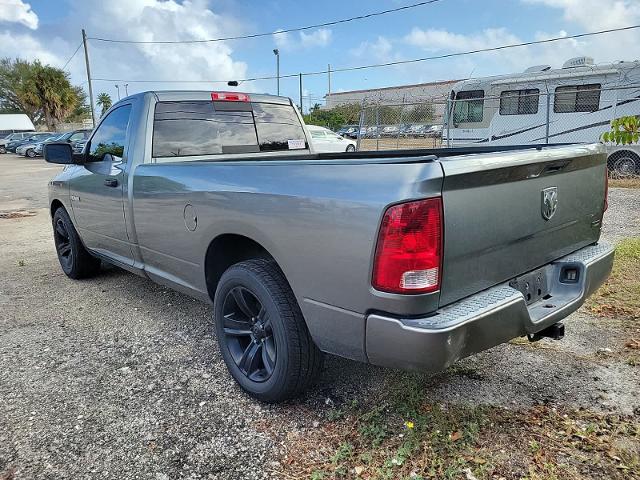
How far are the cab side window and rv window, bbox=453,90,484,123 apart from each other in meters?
12.0

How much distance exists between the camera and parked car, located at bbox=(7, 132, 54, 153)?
3722 centimetres

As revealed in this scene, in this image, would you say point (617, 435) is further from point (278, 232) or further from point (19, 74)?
point (19, 74)

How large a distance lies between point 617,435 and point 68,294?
15.5ft

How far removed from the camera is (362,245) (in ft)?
6.93

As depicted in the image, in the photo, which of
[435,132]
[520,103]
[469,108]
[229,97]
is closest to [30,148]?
[435,132]

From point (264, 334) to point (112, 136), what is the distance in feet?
8.42

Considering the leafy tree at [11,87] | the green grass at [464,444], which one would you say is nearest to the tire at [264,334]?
the green grass at [464,444]

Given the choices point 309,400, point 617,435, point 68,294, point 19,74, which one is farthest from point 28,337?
point 19,74

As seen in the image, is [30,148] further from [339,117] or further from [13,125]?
[339,117]

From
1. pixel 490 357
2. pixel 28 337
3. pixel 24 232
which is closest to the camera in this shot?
pixel 490 357

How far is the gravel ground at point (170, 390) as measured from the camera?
247 cm

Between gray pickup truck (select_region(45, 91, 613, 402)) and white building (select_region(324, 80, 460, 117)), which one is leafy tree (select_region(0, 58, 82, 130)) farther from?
gray pickup truck (select_region(45, 91, 613, 402))

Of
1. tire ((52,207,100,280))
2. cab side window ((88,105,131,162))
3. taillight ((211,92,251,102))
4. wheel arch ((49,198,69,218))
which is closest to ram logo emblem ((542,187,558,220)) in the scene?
taillight ((211,92,251,102))

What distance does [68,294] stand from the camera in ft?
16.4
